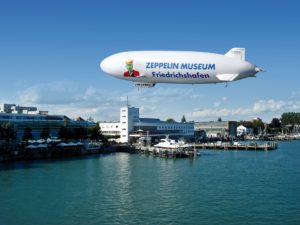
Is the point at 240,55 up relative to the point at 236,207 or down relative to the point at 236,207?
up

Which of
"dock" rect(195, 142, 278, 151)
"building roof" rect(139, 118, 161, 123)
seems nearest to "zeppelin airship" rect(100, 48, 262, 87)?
"dock" rect(195, 142, 278, 151)

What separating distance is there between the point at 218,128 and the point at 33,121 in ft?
322

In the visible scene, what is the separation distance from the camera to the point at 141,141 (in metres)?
104

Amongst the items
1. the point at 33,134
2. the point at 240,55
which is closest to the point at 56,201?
the point at 240,55

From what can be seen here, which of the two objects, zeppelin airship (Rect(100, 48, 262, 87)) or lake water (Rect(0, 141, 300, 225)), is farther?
lake water (Rect(0, 141, 300, 225))

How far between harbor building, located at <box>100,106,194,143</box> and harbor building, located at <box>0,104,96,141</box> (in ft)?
37.9

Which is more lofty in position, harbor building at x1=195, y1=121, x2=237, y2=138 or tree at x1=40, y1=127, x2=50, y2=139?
harbor building at x1=195, y1=121, x2=237, y2=138

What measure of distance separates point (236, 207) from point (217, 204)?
1553mm

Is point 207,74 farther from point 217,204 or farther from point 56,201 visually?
point 56,201

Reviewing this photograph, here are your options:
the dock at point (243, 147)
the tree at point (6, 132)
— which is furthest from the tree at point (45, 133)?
the dock at point (243, 147)

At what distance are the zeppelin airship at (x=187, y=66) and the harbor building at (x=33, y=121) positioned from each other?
66.3 meters

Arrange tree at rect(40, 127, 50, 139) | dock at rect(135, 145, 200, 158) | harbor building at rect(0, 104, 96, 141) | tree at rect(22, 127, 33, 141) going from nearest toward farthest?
dock at rect(135, 145, 200, 158) < tree at rect(22, 127, 33, 141) < harbor building at rect(0, 104, 96, 141) < tree at rect(40, 127, 50, 139)

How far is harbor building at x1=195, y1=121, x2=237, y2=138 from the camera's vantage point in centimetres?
17125

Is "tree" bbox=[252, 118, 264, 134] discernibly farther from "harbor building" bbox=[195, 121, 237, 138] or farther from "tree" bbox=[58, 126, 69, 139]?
"tree" bbox=[58, 126, 69, 139]
